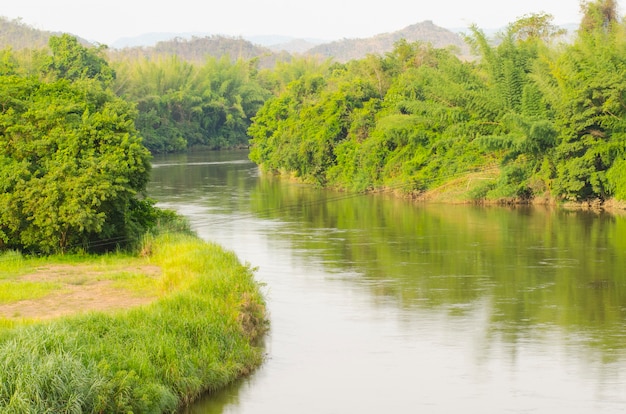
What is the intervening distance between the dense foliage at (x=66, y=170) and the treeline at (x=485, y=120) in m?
16.3

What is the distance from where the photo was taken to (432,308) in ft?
63.8

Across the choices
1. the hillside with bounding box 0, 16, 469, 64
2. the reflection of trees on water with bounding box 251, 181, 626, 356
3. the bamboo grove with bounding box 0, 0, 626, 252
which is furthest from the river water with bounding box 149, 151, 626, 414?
the hillside with bounding box 0, 16, 469, 64

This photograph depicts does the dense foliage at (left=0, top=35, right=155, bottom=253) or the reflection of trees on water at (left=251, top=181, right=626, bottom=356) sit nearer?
the reflection of trees on water at (left=251, top=181, right=626, bottom=356)

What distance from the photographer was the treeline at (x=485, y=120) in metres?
34.0

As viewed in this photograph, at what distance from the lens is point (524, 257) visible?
83.5ft

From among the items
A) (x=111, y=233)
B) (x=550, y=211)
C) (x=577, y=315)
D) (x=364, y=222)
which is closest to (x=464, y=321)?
(x=577, y=315)

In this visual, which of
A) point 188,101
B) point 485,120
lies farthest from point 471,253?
point 188,101

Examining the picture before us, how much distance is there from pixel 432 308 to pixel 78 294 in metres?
7.07

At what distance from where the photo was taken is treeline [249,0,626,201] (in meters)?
34.0

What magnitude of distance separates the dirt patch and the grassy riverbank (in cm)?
17

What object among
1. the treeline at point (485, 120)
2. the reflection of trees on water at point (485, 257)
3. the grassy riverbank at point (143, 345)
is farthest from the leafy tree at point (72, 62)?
the grassy riverbank at point (143, 345)

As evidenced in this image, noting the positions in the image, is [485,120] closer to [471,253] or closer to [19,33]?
[471,253]

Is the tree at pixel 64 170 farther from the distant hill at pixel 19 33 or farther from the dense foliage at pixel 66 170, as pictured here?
the distant hill at pixel 19 33

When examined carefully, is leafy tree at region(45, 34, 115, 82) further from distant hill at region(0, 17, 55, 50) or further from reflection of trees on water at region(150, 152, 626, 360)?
distant hill at region(0, 17, 55, 50)
